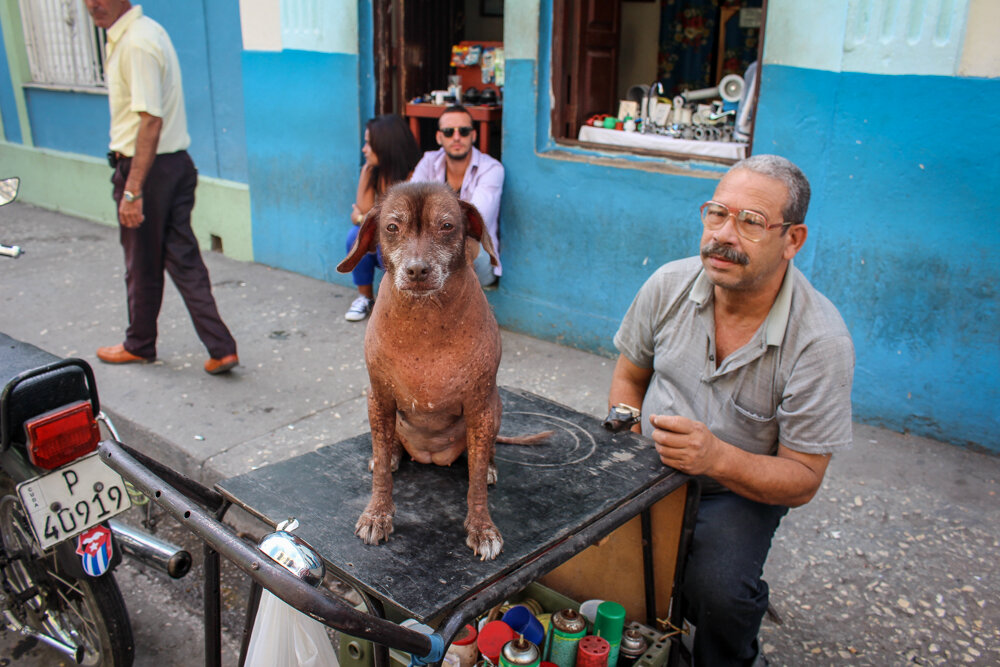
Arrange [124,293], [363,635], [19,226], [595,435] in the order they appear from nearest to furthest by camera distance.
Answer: [363,635], [595,435], [124,293], [19,226]

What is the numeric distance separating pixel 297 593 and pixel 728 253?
1.35 metres

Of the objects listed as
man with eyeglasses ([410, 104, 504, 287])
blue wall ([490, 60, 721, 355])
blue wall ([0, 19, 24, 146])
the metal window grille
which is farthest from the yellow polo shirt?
blue wall ([0, 19, 24, 146])

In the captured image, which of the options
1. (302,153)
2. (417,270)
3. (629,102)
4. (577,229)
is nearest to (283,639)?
(417,270)

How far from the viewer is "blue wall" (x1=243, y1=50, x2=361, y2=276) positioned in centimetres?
566

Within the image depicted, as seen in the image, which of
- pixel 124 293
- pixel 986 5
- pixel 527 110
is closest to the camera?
pixel 986 5

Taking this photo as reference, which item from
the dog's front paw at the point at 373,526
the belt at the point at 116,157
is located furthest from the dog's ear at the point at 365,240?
the belt at the point at 116,157

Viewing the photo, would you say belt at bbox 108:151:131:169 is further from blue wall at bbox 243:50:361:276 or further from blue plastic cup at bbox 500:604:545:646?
blue plastic cup at bbox 500:604:545:646

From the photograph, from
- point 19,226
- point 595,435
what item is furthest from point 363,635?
point 19,226

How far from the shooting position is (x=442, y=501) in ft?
6.13

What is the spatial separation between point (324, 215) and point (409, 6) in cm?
163

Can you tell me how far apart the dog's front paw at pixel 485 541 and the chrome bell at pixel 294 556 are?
1.18ft

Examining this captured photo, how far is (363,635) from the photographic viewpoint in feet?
4.26

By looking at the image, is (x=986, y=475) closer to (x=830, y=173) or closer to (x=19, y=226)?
(x=830, y=173)

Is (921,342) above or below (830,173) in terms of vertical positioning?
below
